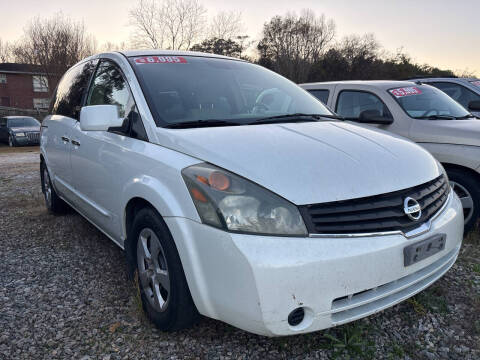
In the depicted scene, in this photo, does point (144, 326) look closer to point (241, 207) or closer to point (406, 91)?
point (241, 207)

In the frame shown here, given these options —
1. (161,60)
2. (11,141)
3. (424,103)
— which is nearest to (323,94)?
(424,103)

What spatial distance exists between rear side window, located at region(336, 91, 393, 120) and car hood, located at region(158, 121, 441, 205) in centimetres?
204

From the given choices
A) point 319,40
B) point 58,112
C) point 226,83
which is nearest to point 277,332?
point 226,83

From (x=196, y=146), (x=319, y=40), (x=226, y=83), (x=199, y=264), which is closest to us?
(x=199, y=264)

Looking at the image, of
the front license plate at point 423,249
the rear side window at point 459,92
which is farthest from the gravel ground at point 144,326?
the rear side window at point 459,92

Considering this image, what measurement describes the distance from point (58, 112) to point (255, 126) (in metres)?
2.75

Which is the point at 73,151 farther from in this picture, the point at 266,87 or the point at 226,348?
the point at 226,348

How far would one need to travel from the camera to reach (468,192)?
11.5 feet

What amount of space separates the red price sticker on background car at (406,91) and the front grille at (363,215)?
2.74 meters

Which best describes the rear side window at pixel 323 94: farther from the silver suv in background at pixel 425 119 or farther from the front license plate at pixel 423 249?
the front license plate at pixel 423 249

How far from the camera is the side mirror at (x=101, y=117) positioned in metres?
2.45

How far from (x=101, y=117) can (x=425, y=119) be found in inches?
130

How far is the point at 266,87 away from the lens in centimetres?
315

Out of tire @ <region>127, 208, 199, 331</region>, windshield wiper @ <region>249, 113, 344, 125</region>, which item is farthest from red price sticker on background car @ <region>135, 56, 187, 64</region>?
tire @ <region>127, 208, 199, 331</region>
